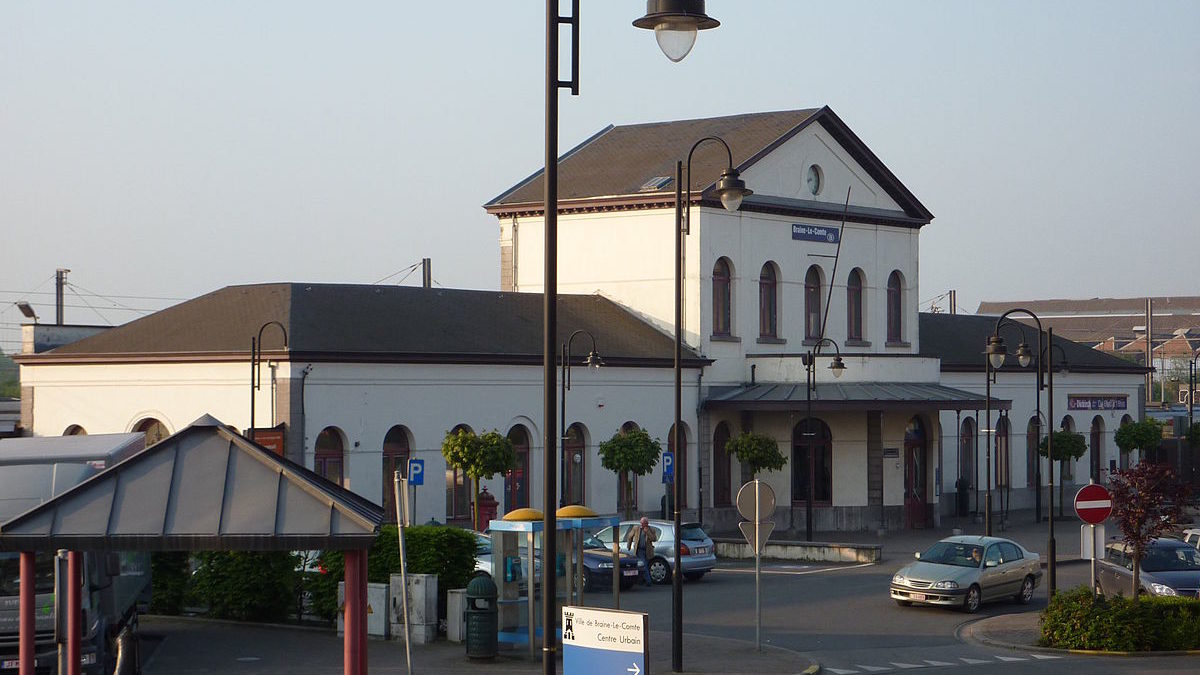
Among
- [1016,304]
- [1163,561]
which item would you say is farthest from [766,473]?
[1016,304]

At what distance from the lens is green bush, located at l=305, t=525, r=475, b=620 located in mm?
24484

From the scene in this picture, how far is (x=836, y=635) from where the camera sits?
2562 cm

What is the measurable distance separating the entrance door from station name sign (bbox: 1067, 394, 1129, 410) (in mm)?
12579

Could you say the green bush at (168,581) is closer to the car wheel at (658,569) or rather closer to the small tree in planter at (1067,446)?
the car wheel at (658,569)

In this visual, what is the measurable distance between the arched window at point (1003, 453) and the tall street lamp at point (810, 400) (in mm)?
10169

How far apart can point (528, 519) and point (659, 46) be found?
1106cm

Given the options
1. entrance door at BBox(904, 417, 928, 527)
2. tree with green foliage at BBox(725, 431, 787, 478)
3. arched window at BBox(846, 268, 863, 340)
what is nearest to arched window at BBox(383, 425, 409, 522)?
tree with green foliage at BBox(725, 431, 787, 478)

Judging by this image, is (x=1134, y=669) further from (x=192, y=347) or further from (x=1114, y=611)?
(x=192, y=347)

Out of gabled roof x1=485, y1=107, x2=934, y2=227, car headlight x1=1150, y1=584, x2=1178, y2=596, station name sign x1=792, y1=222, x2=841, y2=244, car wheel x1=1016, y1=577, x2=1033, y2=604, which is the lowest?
car wheel x1=1016, y1=577, x2=1033, y2=604

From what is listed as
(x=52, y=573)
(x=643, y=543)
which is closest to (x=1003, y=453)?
(x=643, y=543)

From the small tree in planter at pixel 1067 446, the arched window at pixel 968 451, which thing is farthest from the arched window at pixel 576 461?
the small tree in planter at pixel 1067 446

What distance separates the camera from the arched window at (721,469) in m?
47.9

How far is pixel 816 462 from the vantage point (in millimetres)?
48688

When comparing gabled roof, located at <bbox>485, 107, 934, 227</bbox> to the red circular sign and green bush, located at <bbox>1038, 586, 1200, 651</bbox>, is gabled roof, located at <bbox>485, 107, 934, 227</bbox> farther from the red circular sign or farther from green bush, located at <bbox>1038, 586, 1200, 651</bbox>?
green bush, located at <bbox>1038, 586, 1200, 651</bbox>
